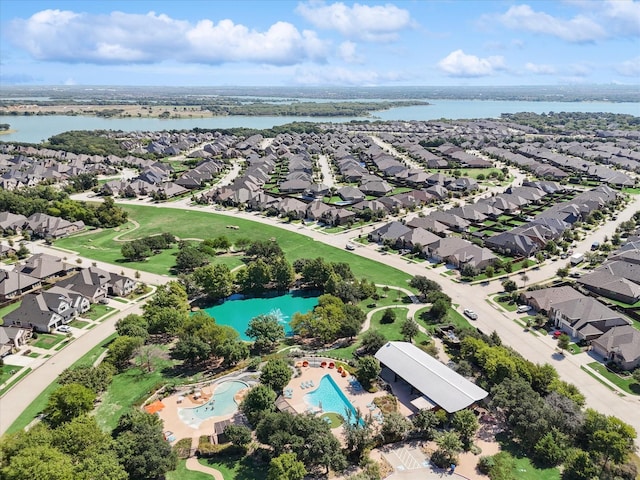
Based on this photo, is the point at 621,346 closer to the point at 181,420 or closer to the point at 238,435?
the point at 238,435

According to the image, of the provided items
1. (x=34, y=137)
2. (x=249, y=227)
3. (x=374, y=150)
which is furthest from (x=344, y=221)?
(x=34, y=137)

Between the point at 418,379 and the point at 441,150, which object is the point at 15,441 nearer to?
the point at 418,379

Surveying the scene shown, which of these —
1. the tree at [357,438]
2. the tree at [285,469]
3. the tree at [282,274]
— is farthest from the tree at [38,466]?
the tree at [282,274]

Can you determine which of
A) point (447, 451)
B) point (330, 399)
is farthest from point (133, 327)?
point (447, 451)

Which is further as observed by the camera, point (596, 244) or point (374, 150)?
point (374, 150)

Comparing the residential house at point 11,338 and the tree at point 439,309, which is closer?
the residential house at point 11,338

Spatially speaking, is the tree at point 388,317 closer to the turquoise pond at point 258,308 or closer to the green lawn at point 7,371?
the turquoise pond at point 258,308

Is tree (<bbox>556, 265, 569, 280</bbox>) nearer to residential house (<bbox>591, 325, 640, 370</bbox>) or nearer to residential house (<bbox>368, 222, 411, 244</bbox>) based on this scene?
residential house (<bbox>591, 325, 640, 370</bbox>)
